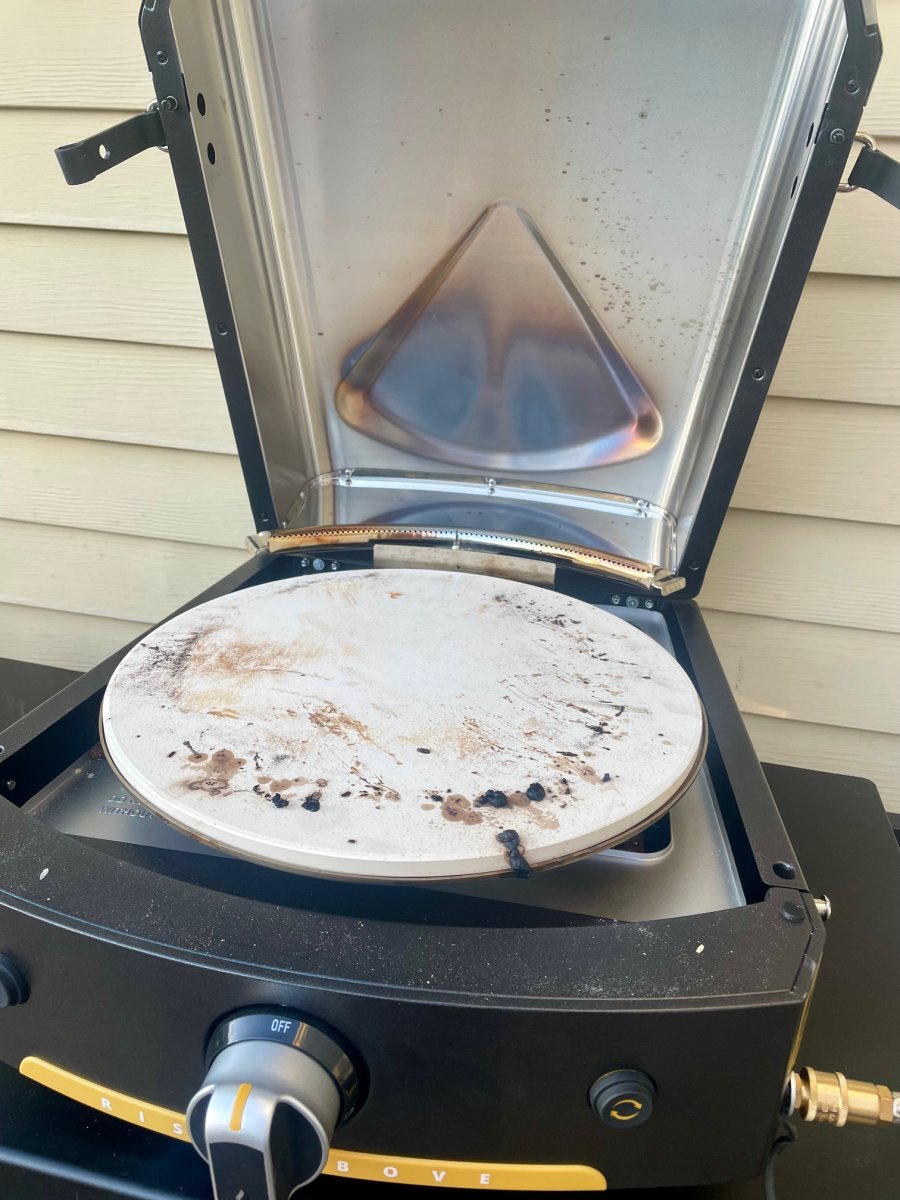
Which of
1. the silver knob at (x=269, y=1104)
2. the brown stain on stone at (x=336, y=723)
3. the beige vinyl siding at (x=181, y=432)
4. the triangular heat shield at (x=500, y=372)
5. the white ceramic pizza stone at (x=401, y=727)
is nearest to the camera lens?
the silver knob at (x=269, y=1104)

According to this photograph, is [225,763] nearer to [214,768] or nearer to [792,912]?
[214,768]

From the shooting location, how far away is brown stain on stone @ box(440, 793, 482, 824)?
2.07 feet

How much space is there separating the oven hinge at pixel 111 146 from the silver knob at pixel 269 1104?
779 millimetres

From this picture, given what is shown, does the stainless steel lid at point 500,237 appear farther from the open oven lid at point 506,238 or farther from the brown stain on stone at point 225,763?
the brown stain on stone at point 225,763

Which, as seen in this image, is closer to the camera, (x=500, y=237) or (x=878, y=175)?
(x=878, y=175)

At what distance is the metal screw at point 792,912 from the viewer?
0.58 meters

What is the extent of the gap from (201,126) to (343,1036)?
3.03ft

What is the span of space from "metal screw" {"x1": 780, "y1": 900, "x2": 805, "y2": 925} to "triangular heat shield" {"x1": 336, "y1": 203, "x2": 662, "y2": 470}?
673 millimetres

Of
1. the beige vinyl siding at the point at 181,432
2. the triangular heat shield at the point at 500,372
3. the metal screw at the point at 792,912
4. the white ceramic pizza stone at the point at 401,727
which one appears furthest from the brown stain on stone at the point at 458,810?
the beige vinyl siding at the point at 181,432

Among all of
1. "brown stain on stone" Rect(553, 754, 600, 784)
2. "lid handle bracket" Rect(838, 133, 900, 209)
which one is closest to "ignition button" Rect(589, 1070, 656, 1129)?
"brown stain on stone" Rect(553, 754, 600, 784)

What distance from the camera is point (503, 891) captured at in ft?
2.28

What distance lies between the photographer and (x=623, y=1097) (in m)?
0.52

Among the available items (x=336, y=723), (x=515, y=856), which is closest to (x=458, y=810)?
(x=515, y=856)

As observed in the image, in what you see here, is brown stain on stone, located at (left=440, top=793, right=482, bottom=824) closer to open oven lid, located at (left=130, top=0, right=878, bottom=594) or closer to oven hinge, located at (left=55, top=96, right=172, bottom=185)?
open oven lid, located at (left=130, top=0, right=878, bottom=594)
